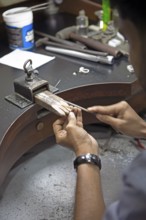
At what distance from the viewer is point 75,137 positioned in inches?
37.3

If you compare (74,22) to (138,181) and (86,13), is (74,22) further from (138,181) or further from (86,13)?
(138,181)

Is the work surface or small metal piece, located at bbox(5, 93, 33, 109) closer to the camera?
small metal piece, located at bbox(5, 93, 33, 109)

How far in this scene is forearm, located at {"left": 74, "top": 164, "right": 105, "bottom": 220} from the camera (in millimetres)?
809

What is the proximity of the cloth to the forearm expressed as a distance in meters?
0.13

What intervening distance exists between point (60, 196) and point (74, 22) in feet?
3.12

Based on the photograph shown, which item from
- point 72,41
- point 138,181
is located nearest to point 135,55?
point 138,181

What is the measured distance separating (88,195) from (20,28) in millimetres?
889

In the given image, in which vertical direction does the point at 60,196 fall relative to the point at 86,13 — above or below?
below

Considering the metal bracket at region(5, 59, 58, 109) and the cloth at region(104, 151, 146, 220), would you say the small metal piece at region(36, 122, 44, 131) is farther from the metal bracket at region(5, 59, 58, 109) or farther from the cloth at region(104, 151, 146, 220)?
the cloth at region(104, 151, 146, 220)

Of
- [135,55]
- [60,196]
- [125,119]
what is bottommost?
[60,196]

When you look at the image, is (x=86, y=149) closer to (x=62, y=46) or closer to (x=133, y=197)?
(x=133, y=197)

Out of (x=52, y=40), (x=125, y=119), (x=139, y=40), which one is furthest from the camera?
(x=52, y=40)

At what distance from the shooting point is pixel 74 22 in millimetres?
1815

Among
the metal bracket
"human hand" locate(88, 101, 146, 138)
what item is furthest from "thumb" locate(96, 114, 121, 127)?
the metal bracket
